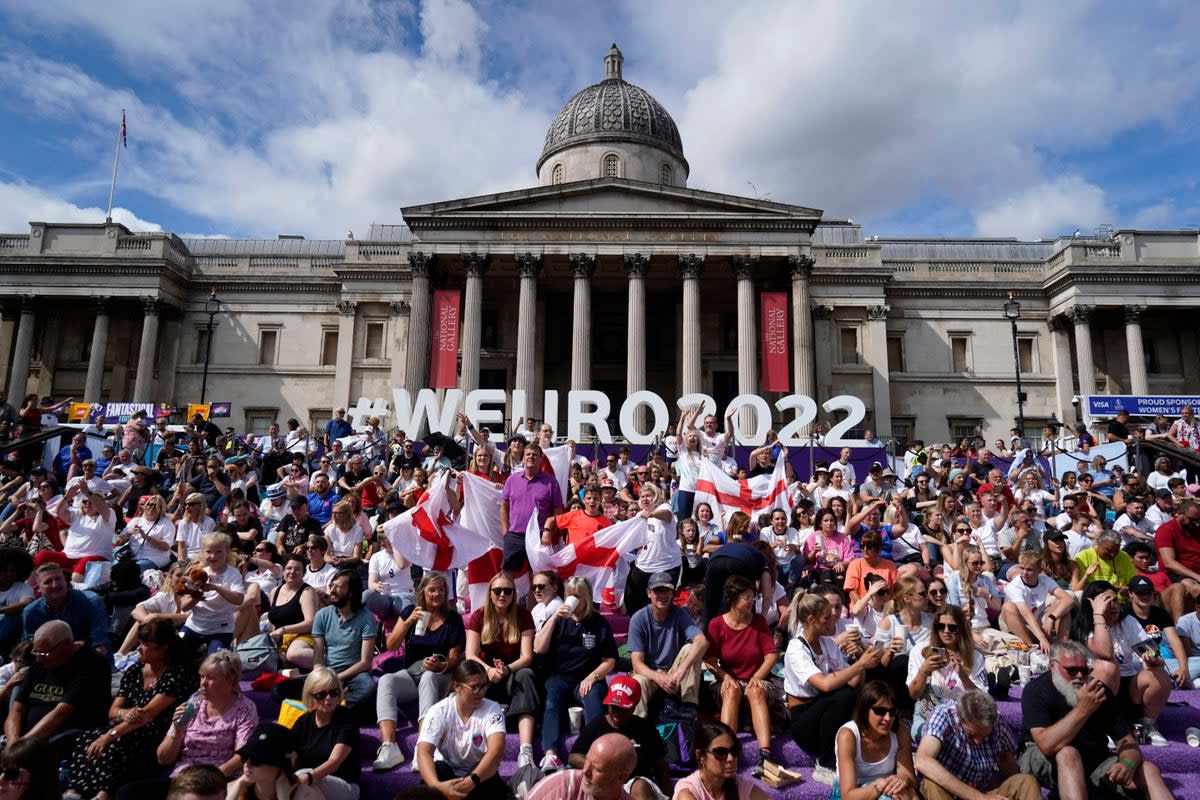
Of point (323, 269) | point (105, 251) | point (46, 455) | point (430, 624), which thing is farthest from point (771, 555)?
point (105, 251)

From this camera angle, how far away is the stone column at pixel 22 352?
34.8m

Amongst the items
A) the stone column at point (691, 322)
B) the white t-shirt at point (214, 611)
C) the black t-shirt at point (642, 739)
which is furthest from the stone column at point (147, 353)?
the black t-shirt at point (642, 739)

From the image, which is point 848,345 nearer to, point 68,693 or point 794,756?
point 794,756

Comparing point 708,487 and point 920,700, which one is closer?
point 920,700

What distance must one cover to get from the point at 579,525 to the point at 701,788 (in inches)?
176

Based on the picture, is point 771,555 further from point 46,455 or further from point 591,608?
point 46,455

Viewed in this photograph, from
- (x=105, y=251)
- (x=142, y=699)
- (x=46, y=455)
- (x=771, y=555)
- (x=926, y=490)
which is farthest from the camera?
(x=105, y=251)

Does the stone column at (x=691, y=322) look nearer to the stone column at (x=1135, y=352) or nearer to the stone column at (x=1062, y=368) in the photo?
the stone column at (x=1062, y=368)

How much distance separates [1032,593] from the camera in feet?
27.1

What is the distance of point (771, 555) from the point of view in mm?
8797

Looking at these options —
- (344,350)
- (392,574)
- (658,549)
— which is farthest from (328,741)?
(344,350)

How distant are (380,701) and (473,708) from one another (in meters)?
1.27

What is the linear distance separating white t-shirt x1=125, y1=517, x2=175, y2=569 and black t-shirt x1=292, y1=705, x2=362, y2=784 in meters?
5.56

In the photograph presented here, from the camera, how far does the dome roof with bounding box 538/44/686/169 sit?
39.2 meters
